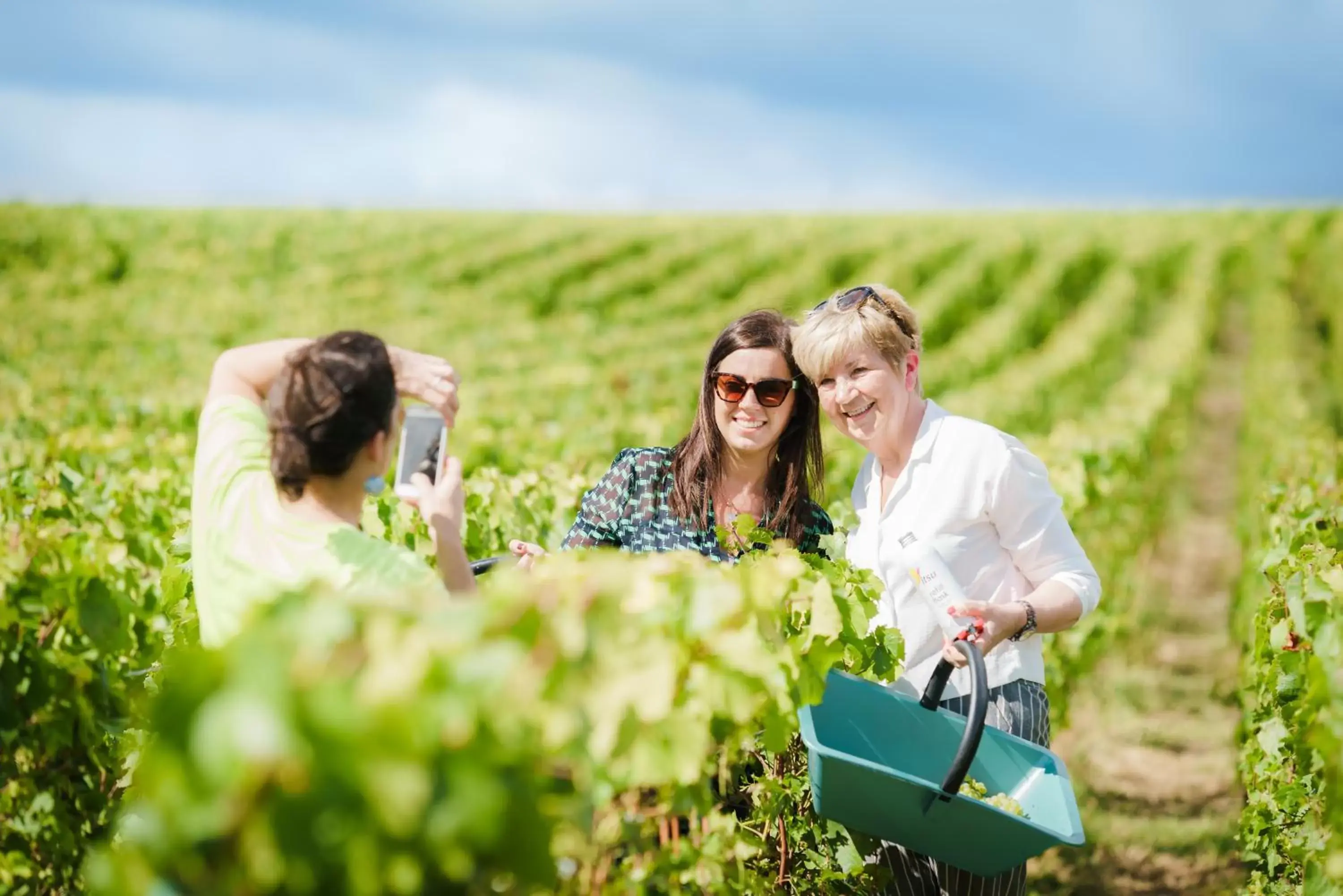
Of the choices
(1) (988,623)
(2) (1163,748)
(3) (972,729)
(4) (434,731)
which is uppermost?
(4) (434,731)

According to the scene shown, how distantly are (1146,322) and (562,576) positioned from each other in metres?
27.4

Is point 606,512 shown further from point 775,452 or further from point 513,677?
point 513,677

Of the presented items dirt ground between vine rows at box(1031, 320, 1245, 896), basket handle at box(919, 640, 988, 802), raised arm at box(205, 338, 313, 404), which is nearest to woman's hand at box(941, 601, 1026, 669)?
basket handle at box(919, 640, 988, 802)

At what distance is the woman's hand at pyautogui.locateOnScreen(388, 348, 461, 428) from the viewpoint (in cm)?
218

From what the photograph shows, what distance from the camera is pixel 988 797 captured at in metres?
2.48

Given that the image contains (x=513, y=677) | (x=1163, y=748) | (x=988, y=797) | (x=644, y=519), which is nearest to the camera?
(x=513, y=677)

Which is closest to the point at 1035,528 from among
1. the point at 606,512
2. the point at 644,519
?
the point at 644,519

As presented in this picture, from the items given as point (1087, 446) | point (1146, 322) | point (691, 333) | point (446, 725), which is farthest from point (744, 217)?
point (446, 725)

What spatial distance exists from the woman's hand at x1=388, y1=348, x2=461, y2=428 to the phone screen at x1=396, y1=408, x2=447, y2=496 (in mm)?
26

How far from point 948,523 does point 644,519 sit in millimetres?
786

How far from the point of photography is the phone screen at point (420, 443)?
2232 millimetres

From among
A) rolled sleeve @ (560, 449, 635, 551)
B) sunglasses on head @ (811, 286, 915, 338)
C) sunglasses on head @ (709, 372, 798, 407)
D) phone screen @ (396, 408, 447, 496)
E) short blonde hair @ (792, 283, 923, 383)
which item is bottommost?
rolled sleeve @ (560, 449, 635, 551)

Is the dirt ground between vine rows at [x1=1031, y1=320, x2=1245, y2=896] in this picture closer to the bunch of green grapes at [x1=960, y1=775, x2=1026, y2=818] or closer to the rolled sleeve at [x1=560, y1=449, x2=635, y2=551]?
the bunch of green grapes at [x1=960, y1=775, x2=1026, y2=818]

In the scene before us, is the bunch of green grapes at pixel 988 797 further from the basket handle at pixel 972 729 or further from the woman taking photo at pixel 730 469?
the woman taking photo at pixel 730 469
